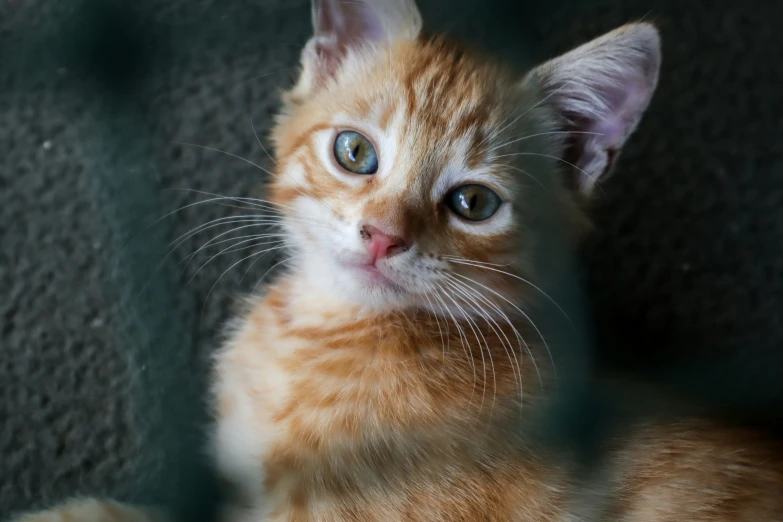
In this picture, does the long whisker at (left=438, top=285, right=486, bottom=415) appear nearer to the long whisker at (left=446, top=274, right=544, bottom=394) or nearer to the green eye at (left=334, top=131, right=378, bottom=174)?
the long whisker at (left=446, top=274, right=544, bottom=394)

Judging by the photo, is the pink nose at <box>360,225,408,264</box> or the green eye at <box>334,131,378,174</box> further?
the green eye at <box>334,131,378,174</box>

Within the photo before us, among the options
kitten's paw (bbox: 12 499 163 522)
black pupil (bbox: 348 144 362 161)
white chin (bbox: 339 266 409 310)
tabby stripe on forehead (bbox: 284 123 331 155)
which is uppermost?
tabby stripe on forehead (bbox: 284 123 331 155)

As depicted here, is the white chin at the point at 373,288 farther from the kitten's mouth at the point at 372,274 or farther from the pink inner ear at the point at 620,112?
the pink inner ear at the point at 620,112

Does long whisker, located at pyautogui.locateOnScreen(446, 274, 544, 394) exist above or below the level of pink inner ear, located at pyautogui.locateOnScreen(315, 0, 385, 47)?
below

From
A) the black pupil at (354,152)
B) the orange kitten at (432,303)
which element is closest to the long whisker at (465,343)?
the orange kitten at (432,303)

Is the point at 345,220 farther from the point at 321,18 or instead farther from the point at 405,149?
the point at 321,18

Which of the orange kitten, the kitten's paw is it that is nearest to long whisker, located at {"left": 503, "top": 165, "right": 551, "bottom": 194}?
the orange kitten

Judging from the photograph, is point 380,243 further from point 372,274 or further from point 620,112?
point 620,112
